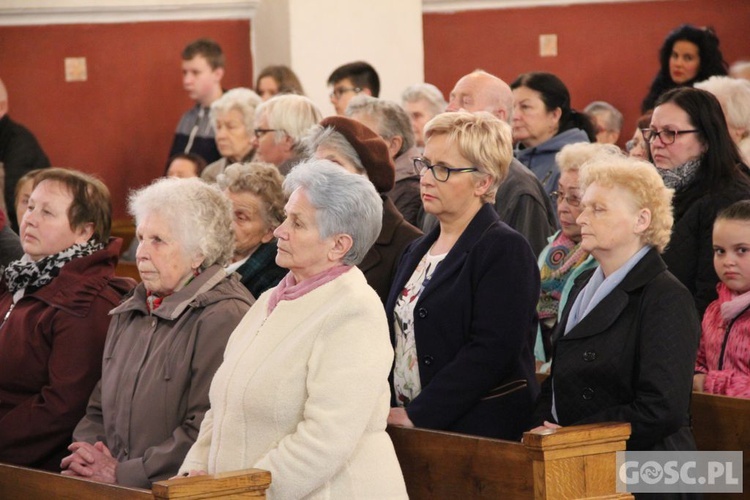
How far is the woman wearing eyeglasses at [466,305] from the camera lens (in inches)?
135

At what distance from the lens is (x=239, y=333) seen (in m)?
3.22

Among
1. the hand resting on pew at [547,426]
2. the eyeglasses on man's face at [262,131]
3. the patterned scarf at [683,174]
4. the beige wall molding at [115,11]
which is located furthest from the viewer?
the beige wall molding at [115,11]

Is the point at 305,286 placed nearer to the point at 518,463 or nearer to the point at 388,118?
the point at 518,463

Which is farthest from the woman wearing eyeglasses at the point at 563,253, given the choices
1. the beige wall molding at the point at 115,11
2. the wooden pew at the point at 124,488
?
the beige wall molding at the point at 115,11

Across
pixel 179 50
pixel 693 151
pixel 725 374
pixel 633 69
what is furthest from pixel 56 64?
pixel 725 374

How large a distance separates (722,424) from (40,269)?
2.07 meters

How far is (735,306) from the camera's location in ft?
12.7

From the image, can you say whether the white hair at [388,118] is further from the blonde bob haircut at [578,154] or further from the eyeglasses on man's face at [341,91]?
the eyeglasses on man's face at [341,91]

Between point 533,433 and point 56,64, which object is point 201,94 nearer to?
point 56,64

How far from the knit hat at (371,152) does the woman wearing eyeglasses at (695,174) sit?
0.91m

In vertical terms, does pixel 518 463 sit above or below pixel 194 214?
below

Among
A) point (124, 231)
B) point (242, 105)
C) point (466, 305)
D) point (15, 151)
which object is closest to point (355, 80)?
point (242, 105)

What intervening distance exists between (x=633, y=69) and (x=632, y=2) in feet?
1.56

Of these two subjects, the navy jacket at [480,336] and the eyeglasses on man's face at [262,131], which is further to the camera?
the eyeglasses on man's face at [262,131]
